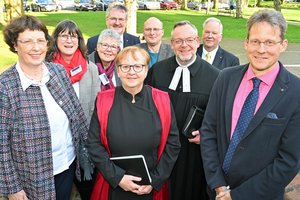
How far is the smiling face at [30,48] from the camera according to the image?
2662mm

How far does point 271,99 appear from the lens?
7.70 feet

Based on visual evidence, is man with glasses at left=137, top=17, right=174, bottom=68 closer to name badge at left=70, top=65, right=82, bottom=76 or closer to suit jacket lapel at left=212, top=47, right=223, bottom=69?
suit jacket lapel at left=212, top=47, right=223, bottom=69

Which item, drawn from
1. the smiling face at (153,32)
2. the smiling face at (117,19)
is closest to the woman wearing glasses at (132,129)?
the smiling face at (153,32)

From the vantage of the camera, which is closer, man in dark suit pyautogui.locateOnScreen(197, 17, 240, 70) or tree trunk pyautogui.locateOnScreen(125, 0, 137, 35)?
man in dark suit pyautogui.locateOnScreen(197, 17, 240, 70)

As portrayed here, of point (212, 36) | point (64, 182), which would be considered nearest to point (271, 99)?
point (64, 182)

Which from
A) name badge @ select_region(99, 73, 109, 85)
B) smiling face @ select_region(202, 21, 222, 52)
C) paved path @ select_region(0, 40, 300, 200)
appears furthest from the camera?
smiling face @ select_region(202, 21, 222, 52)

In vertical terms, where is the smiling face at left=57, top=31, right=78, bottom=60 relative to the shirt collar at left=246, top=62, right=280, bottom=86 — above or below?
above

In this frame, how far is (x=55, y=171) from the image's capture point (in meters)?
2.92

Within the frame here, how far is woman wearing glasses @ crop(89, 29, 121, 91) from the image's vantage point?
160 inches

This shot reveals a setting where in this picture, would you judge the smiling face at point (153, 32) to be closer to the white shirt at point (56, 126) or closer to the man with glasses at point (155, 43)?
the man with glasses at point (155, 43)

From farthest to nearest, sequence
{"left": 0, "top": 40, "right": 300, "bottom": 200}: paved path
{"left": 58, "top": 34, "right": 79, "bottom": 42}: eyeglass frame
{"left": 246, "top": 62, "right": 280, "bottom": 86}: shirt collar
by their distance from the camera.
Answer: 1. {"left": 58, "top": 34, "right": 79, "bottom": 42}: eyeglass frame
2. {"left": 0, "top": 40, "right": 300, "bottom": 200}: paved path
3. {"left": 246, "top": 62, "right": 280, "bottom": 86}: shirt collar

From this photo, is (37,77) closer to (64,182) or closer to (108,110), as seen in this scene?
(108,110)

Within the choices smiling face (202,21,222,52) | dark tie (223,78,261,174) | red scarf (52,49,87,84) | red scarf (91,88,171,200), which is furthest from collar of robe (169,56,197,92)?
smiling face (202,21,222,52)

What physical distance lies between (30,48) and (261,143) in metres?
1.95
